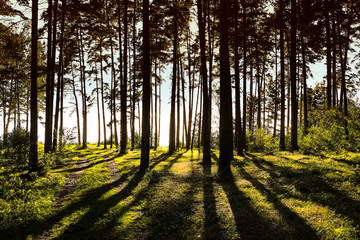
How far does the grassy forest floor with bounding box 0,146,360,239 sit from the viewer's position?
183 inches

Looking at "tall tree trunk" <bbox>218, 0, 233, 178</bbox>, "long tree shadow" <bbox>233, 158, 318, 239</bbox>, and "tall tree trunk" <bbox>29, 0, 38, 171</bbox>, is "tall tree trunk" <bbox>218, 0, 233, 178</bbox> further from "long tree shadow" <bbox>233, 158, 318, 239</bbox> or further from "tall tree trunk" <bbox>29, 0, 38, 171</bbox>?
"tall tree trunk" <bbox>29, 0, 38, 171</bbox>

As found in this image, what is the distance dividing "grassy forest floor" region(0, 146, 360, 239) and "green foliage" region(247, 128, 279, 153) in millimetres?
7824

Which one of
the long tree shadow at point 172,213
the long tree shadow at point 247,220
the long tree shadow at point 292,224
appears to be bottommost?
the long tree shadow at point 172,213

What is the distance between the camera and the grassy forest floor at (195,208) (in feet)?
15.2

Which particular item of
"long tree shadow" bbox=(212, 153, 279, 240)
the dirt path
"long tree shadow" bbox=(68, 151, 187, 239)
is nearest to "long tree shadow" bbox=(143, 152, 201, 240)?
"long tree shadow" bbox=(68, 151, 187, 239)

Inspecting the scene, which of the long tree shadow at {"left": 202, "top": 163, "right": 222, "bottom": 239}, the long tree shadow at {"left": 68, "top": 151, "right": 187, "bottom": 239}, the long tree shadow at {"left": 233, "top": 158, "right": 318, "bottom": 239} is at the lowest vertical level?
the long tree shadow at {"left": 68, "top": 151, "right": 187, "bottom": 239}

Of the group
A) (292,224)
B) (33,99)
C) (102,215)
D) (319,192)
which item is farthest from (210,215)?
(33,99)

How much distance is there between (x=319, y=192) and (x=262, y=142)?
12.3m

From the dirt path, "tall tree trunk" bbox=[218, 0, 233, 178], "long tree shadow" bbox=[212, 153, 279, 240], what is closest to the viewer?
"long tree shadow" bbox=[212, 153, 279, 240]

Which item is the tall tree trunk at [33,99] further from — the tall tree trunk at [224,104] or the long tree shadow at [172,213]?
the tall tree trunk at [224,104]

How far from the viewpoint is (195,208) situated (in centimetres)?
610

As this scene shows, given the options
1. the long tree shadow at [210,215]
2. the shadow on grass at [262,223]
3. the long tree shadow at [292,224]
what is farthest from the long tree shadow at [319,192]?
the long tree shadow at [210,215]

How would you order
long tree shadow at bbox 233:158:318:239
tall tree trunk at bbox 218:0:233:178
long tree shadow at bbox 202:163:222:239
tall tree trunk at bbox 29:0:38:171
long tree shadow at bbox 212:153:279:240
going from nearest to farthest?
1. long tree shadow at bbox 233:158:318:239
2. long tree shadow at bbox 212:153:279:240
3. long tree shadow at bbox 202:163:222:239
4. tall tree trunk at bbox 218:0:233:178
5. tall tree trunk at bbox 29:0:38:171

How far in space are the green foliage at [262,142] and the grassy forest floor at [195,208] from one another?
782 centimetres
